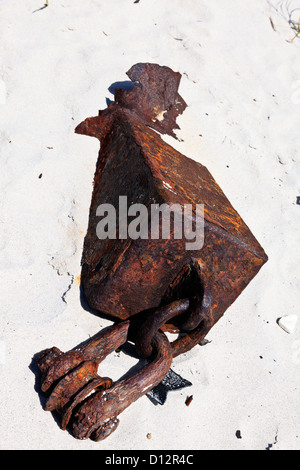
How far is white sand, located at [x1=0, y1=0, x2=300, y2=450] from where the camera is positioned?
2158 mm

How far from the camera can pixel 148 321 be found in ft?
6.56

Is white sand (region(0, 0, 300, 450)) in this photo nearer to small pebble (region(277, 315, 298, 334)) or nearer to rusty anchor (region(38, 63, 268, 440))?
small pebble (region(277, 315, 298, 334))

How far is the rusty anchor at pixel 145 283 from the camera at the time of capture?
1888 millimetres

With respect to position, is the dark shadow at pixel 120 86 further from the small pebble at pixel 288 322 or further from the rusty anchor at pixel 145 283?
the small pebble at pixel 288 322

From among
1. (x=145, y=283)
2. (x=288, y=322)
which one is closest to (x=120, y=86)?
(x=145, y=283)

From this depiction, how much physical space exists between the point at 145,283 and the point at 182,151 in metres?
1.38

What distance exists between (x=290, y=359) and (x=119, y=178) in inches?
53.4

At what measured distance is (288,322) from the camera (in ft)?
8.60

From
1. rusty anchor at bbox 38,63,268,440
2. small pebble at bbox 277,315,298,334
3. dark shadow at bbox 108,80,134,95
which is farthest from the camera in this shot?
dark shadow at bbox 108,80,134,95

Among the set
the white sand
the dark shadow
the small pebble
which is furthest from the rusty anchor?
the dark shadow

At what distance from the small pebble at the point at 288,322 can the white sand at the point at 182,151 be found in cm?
4

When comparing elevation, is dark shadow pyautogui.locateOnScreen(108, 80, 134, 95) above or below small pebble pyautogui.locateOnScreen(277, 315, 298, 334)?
above

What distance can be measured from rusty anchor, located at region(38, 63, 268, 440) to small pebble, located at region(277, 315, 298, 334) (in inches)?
20.9

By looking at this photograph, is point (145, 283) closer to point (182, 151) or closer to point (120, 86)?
point (182, 151)
